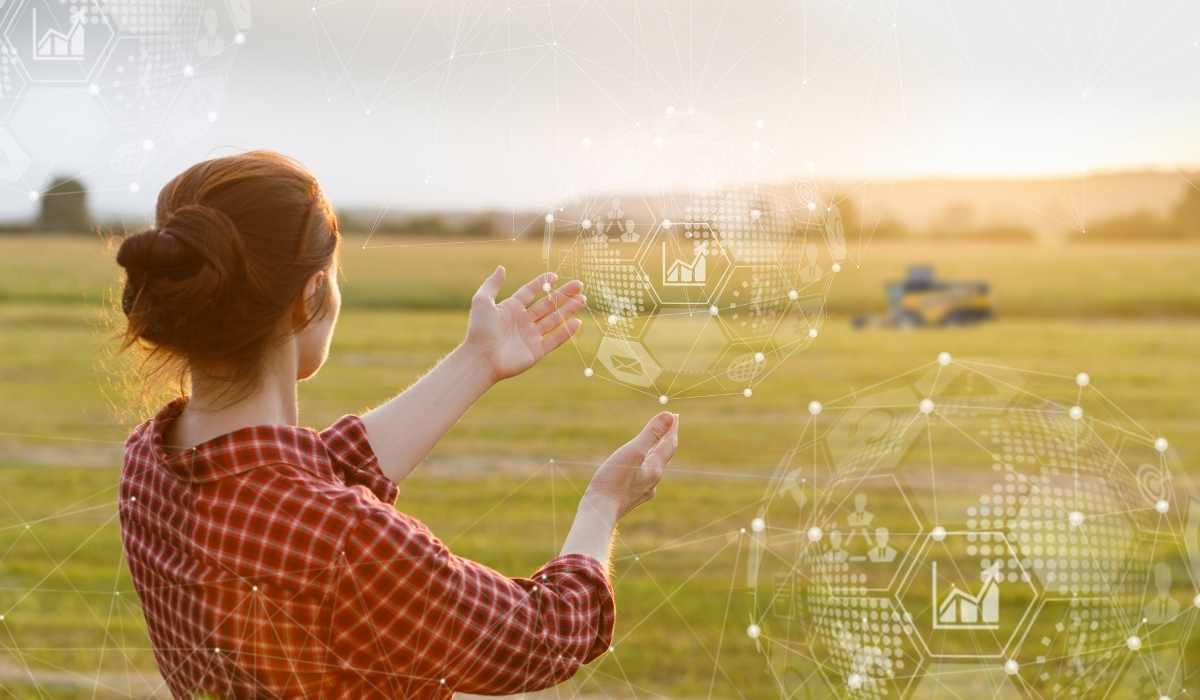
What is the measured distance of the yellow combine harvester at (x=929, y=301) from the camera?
45.9 ft

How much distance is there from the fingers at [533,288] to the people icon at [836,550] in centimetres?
54

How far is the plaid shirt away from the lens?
1.32m

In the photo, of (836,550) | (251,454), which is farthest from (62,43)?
(836,550)

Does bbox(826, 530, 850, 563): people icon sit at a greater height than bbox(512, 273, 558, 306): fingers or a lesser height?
lesser

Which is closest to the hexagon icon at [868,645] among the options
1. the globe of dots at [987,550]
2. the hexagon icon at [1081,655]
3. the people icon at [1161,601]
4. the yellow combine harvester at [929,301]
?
the globe of dots at [987,550]

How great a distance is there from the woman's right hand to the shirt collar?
344 millimetres

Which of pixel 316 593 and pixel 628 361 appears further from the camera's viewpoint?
pixel 628 361

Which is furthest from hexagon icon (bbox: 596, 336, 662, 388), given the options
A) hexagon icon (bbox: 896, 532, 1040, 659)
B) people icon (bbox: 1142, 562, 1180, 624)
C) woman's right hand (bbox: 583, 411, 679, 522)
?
people icon (bbox: 1142, 562, 1180, 624)

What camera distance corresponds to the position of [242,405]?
1.44 m

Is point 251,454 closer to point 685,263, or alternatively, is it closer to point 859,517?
point 685,263

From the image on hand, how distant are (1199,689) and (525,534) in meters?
3.53

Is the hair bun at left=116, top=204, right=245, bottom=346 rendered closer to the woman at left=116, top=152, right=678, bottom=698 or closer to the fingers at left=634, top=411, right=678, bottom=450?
the woman at left=116, top=152, right=678, bottom=698

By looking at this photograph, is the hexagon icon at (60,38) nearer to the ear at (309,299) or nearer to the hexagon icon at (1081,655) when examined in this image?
the ear at (309,299)

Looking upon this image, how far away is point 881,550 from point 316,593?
0.79m
